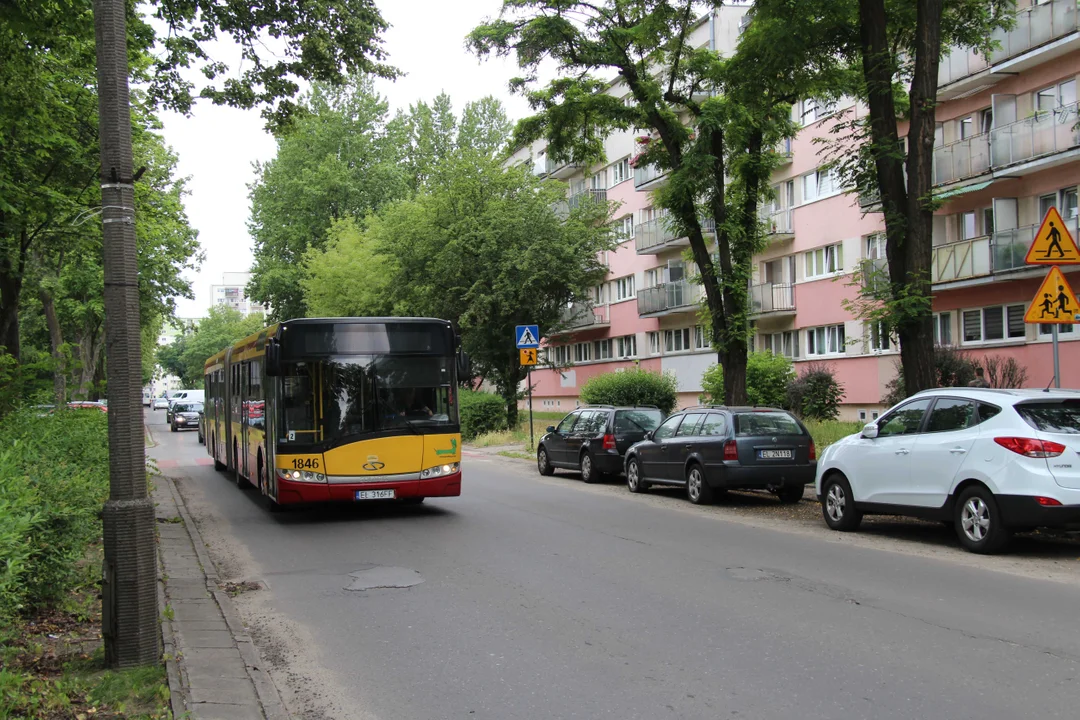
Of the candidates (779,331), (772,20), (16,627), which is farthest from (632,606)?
(779,331)

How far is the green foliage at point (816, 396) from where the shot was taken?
2958 cm

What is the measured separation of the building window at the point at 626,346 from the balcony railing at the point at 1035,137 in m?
24.3

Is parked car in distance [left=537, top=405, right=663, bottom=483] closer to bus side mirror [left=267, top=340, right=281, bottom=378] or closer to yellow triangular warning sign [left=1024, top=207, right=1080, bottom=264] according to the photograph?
bus side mirror [left=267, top=340, right=281, bottom=378]

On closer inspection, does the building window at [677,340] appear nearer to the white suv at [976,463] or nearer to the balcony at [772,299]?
the balcony at [772,299]

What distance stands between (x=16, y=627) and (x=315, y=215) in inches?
2102

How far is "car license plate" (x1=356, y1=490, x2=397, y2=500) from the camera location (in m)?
12.9

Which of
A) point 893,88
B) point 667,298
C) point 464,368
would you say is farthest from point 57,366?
point 667,298

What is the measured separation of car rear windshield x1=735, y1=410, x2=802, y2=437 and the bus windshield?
15.1 ft

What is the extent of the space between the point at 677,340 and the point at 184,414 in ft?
81.1

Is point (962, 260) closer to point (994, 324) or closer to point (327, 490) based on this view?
point (994, 324)

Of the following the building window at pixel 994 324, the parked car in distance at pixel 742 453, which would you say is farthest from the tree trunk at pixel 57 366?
the building window at pixel 994 324

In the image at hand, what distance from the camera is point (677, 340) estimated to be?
43.9 meters

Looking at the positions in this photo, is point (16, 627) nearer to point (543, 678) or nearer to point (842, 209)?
point (543, 678)

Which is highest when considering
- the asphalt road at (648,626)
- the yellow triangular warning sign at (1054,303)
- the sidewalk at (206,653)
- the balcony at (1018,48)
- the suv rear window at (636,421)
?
the balcony at (1018,48)
